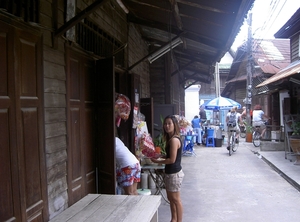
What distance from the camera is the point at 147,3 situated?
17.1ft

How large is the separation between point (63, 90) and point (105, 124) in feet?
3.33

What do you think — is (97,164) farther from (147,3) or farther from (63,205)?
(147,3)

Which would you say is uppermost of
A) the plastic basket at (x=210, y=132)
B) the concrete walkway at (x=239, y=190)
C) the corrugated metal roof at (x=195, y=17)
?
the corrugated metal roof at (x=195, y=17)

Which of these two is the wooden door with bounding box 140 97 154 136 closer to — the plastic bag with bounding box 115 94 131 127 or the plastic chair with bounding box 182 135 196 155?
the plastic bag with bounding box 115 94 131 127

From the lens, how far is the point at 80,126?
3.65m

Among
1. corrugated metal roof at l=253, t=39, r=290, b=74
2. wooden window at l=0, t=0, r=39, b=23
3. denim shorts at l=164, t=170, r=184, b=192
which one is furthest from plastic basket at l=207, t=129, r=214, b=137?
wooden window at l=0, t=0, r=39, b=23

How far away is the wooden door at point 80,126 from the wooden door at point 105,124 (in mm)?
84

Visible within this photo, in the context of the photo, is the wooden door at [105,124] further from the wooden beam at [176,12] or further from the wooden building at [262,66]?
the wooden building at [262,66]

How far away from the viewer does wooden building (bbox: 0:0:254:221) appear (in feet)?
7.57

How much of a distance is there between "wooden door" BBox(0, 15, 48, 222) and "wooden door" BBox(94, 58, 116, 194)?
130cm

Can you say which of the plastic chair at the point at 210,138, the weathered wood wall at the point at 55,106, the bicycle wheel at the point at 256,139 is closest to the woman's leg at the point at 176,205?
the weathered wood wall at the point at 55,106

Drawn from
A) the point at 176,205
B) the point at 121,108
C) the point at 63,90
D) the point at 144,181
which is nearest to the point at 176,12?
the point at 121,108

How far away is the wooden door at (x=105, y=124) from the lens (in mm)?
3941

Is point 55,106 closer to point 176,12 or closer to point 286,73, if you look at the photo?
point 176,12
